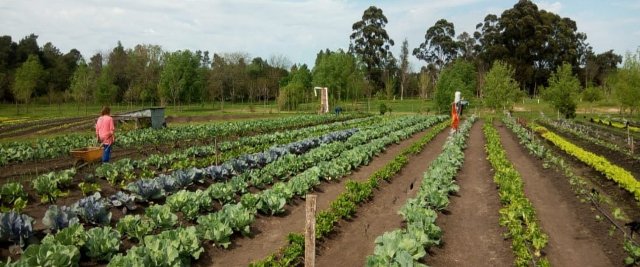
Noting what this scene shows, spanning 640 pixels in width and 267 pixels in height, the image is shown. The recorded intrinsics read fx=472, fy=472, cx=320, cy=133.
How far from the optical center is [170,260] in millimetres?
7328

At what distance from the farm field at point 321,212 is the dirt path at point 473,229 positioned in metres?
0.04

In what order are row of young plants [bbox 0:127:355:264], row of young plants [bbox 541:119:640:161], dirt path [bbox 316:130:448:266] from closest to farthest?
row of young plants [bbox 0:127:355:264] → dirt path [bbox 316:130:448:266] → row of young plants [bbox 541:119:640:161]

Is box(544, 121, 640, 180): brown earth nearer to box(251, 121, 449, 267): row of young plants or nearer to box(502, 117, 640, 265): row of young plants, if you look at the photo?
box(502, 117, 640, 265): row of young plants

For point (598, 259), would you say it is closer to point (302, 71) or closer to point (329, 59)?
point (329, 59)

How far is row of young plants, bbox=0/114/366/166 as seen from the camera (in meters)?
18.5

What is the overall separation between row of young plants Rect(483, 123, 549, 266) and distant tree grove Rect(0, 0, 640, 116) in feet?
98.1

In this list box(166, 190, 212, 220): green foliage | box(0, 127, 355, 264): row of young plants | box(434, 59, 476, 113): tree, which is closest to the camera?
box(0, 127, 355, 264): row of young plants

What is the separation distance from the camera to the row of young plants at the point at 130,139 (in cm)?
1853

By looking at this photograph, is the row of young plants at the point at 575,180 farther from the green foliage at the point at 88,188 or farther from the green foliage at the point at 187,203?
the green foliage at the point at 88,188

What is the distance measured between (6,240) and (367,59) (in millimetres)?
86754

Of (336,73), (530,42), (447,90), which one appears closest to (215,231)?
(447,90)

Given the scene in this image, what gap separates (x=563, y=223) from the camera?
11086 millimetres

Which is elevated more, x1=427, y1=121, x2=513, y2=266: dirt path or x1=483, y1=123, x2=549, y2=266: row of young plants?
x1=483, y1=123, x2=549, y2=266: row of young plants

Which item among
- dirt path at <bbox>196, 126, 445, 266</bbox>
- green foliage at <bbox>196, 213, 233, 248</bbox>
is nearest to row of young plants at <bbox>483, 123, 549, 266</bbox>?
dirt path at <bbox>196, 126, 445, 266</bbox>
